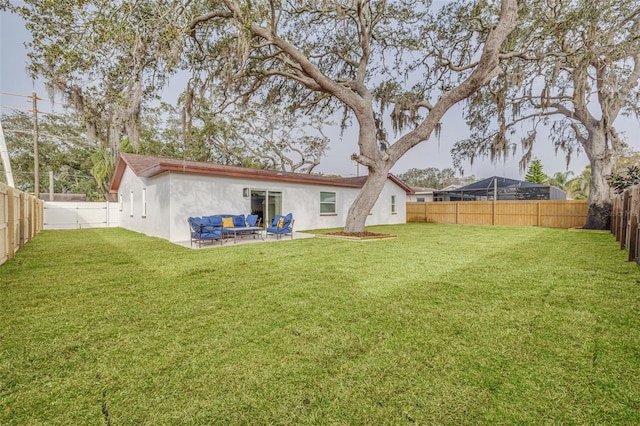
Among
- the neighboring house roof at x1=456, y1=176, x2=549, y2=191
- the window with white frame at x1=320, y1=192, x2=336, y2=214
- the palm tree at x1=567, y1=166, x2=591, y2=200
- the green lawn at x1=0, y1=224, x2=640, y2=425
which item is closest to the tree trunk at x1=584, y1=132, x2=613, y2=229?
the neighboring house roof at x1=456, y1=176, x2=549, y2=191

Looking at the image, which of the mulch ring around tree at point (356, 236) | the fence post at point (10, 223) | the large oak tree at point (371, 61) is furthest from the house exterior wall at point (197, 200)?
the fence post at point (10, 223)

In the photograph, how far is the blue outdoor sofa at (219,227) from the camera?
836 cm

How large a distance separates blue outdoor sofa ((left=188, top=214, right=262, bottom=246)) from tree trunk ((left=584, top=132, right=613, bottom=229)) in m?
14.4

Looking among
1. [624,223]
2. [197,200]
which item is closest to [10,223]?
[197,200]

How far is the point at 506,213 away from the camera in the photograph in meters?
16.3

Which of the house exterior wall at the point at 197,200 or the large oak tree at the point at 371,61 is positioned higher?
the large oak tree at the point at 371,61

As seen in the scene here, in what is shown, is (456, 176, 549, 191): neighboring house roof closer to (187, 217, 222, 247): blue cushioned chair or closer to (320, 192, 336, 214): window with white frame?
(320, 192, 336, 214): window with white frame

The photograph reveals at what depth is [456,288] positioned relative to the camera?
4082 millimetres

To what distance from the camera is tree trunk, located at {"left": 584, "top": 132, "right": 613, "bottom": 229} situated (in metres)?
12.4

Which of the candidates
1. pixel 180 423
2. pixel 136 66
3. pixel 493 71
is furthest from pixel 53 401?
pixel 493 71

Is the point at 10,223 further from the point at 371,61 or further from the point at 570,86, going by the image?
the point at 570,86

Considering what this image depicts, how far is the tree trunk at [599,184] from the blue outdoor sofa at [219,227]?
1438 centimetres

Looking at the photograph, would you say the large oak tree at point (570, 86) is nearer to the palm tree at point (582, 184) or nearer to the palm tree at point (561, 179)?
the palm tree at point (582, 184)

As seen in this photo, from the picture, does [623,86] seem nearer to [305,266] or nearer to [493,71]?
[493,71]
